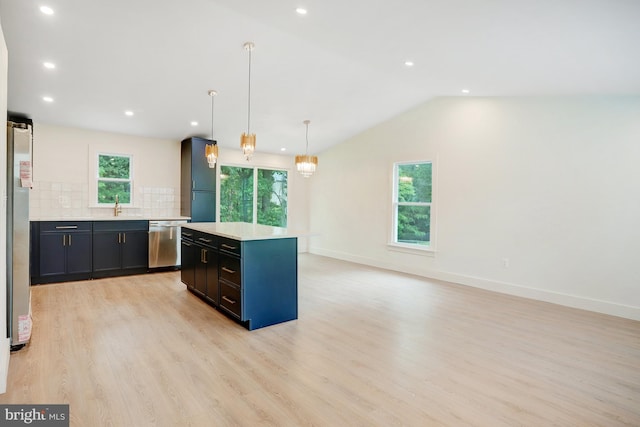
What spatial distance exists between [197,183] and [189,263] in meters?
2.10

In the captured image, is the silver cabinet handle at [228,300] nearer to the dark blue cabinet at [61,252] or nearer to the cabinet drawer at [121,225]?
the cabinet drawer at [121,225]

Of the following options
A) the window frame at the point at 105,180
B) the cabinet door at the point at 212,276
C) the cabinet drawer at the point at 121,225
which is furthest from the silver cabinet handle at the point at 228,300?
the window frame at the point at 105,180

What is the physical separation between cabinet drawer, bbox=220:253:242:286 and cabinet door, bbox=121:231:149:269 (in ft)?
8.71

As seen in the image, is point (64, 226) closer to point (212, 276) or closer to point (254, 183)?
point (212, 276)

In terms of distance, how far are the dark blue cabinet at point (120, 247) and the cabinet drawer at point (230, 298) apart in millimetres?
2667

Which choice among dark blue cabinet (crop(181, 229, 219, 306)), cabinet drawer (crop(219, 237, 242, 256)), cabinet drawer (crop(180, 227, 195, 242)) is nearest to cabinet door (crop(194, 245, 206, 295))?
dark blue cabinet (crop(181, 229, 219, 306))

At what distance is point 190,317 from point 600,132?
5024mm

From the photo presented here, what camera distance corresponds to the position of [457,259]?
17.4ft

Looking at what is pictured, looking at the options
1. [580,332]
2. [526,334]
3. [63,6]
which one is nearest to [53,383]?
[63,6]

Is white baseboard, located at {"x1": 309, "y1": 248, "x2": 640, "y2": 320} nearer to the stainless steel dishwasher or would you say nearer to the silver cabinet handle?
the silver cabinet handle

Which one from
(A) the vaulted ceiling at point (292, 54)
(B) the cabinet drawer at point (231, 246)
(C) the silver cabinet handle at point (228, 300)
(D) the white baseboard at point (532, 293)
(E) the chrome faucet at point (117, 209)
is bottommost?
(D) the white baseboard at point (532, 293)

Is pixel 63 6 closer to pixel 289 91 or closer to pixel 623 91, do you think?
pixel 289 91

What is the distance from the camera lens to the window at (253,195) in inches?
272

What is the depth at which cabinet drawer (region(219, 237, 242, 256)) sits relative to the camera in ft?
10.4
